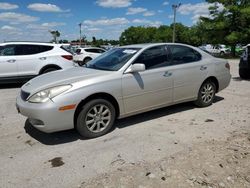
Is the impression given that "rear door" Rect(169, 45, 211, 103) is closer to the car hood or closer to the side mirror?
the side mirror

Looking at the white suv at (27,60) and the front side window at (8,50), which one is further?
the front side window at (8,50)

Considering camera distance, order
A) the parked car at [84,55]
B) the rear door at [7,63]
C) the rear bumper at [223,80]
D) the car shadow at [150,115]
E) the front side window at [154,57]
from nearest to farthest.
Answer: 1. the front side window at [154,57]
2. the car shadow at [150,115]
3. the rear bumper at [223,80]
4. the rear door at [7,63]
5. the parked car at [84,55]

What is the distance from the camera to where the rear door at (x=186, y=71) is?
19.0 ft

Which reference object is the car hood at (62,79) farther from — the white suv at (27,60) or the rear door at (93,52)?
the rear door at (93,52)

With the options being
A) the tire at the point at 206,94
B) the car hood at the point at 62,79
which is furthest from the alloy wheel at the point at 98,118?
the tire at the point at 206,94

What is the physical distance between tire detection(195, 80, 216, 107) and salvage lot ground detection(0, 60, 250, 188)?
0.52m

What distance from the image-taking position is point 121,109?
16.5ft

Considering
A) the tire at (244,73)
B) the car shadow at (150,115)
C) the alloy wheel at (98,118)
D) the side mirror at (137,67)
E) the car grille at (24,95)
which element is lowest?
the car shadow at (150,115)

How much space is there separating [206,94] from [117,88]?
2.61m

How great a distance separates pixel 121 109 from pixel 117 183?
191 cm

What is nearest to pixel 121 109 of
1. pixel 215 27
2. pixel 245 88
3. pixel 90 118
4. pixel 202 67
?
pixel 90 118

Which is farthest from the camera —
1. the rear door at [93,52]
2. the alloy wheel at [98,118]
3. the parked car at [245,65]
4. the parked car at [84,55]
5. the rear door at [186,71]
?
the rear door at [93,52]

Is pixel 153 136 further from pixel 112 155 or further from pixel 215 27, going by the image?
pixel 215 27

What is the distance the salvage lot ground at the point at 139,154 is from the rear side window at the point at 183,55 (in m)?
1.16
